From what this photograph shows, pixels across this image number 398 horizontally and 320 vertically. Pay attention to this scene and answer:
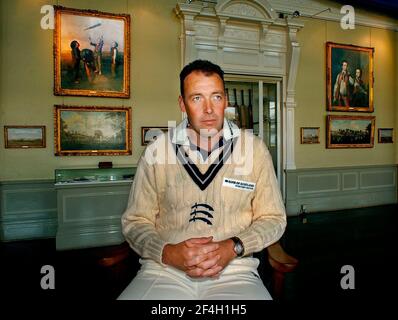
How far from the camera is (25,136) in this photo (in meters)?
5.30

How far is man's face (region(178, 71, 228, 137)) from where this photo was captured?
1.77 metres

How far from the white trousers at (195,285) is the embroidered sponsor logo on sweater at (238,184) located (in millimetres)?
395

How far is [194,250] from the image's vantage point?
152 centimetres

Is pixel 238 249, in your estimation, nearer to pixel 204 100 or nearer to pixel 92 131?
pixel 204 100

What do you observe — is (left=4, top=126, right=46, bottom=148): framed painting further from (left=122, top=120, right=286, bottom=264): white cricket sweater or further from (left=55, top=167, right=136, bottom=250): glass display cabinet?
(left=122, top=120, right=286, bottom=264): white cricket sweater

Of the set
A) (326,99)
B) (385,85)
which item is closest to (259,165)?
(326,99)

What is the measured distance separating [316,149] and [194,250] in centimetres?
660

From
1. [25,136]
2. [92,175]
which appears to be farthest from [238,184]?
[25,136]

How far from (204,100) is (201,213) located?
634mm

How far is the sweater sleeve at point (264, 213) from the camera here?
169 centimetres

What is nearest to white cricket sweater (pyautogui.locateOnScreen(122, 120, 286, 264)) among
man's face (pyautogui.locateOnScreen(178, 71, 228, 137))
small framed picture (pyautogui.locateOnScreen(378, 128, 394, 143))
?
man's face (pyautogui.locateOnScreen(178, 71, 228, 137))

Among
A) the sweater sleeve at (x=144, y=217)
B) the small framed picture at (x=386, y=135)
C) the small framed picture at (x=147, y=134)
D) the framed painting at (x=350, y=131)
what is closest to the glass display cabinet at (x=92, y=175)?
the small framed picture at (x=147, y=134)

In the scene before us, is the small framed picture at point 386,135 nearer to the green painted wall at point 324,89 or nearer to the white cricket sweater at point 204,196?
the green painted wall at point 324,89

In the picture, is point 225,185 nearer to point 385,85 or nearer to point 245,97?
point 245,97
